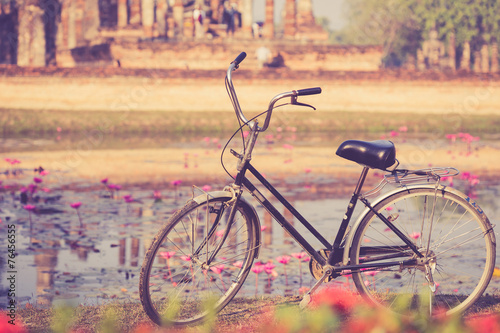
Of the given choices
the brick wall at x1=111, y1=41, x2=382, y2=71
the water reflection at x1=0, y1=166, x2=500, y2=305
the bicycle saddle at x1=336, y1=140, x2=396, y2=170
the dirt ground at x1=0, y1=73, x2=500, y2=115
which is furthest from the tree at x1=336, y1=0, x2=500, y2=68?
the bicycle saddle at x1=336, y1=140, x2=396, y2=170

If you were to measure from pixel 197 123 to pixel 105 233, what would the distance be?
473 inches

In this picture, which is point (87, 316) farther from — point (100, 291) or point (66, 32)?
point (66, 32)

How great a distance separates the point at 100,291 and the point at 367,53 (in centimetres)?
2225

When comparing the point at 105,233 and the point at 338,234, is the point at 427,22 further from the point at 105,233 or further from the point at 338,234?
the point at 338,234

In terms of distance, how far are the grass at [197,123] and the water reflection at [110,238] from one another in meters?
8.70

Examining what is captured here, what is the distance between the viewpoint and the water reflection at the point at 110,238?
4.95 meters

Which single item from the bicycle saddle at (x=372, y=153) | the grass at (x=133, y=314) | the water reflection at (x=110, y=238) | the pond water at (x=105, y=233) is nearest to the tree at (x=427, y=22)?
the pond water at (x=105, y=233)

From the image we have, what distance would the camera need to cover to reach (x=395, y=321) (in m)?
3.20

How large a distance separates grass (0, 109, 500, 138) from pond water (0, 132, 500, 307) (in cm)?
780

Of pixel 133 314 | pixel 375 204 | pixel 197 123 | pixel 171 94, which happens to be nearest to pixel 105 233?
pixel 133 314

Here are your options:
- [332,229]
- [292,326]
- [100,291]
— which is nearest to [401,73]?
[332,229]

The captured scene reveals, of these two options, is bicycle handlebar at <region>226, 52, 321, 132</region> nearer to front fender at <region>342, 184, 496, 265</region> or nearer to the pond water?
front fender at <region>342, 184, 496, 265</region>

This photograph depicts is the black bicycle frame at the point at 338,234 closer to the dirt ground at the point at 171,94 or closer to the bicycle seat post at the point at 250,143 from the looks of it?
the bicycle seat post at the point at 250,143

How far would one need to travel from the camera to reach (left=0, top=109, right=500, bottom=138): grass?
17844 millimetres
